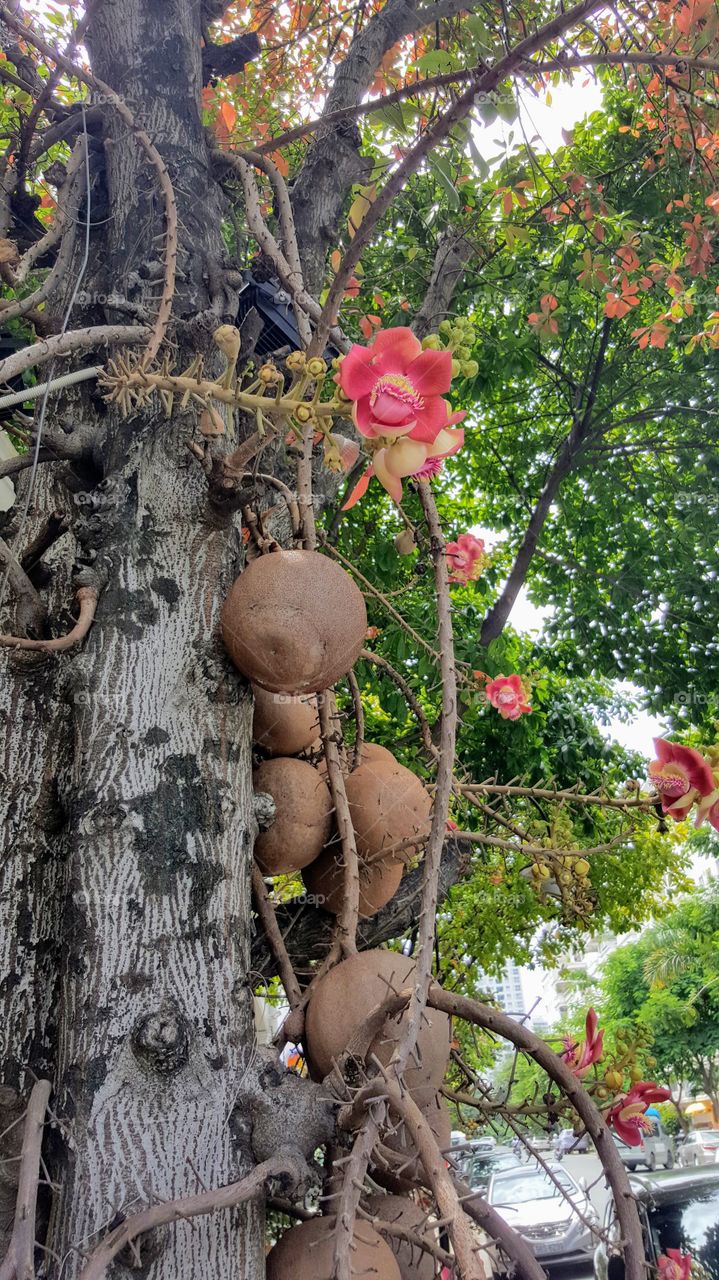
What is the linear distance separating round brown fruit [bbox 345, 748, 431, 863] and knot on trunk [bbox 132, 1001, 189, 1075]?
54 centimetres

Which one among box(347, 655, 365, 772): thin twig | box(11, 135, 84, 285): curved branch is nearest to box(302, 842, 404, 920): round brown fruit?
box(347, 655, 365, 772): thin twig

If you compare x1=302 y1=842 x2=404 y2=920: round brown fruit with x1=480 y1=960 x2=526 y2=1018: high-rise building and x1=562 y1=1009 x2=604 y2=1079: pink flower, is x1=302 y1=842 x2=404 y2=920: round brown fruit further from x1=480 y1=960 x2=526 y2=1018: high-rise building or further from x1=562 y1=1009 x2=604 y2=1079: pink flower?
x1=562 y1=1009 x2=604 y2=1079: pink flower

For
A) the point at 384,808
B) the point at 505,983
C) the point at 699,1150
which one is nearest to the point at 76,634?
the point at 384,808

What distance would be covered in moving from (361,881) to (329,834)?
108mm

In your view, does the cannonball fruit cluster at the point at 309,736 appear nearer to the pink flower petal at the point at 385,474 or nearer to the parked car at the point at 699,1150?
the pink flower petal at the point at 385,474

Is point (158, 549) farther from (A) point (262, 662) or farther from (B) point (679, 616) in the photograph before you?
(B) point (679, 616)

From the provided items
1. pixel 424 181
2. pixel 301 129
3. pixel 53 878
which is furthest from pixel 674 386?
pixel 53 878

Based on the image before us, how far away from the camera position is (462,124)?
158 centimetres

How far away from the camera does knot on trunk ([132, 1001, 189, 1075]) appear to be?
113 centimetres

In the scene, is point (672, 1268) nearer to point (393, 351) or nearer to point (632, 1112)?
point (632, 1112)

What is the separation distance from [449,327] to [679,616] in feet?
14.1

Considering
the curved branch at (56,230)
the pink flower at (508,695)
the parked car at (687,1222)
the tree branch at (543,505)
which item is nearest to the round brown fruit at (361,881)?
the curved branch at (56,230)

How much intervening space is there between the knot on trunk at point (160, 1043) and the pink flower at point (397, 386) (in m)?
0.75

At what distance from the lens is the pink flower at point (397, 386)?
3.63 ft
